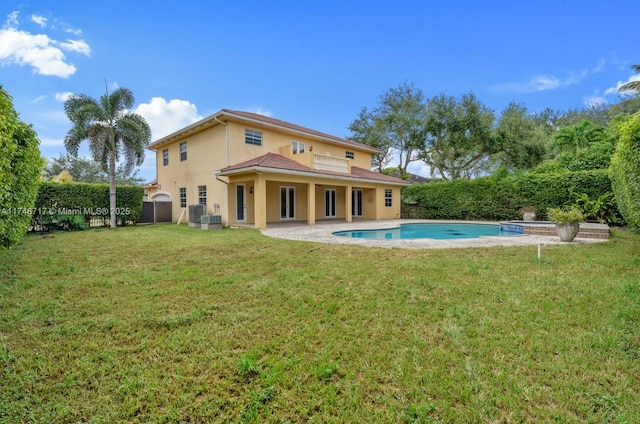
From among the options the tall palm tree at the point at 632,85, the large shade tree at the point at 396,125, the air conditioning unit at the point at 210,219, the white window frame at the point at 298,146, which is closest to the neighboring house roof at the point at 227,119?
the white window frame at the point at 298,146

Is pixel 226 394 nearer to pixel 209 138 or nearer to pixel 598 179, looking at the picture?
pixel 209 138

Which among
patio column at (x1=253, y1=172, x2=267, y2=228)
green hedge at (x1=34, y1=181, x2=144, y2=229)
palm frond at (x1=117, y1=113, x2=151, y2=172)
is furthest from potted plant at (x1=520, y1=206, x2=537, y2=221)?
green hedge at (x1=34, y1=181, x2=144, y2=229)

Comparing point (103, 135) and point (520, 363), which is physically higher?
point (103, 135)

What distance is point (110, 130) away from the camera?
16.9 m

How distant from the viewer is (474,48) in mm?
18766

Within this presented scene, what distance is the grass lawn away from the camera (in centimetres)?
256

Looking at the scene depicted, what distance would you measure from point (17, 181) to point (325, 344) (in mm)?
6846

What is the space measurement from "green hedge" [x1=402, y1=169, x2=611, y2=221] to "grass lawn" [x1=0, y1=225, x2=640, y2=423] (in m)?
13.3

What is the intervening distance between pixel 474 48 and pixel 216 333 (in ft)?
72.2

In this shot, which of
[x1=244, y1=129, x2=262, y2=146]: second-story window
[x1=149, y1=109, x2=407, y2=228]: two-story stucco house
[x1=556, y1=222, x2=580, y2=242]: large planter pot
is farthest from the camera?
[x1=244, y1=129, x2=262, y2=146]: second-story window

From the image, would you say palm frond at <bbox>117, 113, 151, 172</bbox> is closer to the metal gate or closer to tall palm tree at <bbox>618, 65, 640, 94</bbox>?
the metal gate

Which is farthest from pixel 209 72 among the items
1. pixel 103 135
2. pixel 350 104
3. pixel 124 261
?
pixel 350 104

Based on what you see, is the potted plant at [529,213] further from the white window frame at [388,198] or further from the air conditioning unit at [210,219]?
the air conditioning unit at [210,219]

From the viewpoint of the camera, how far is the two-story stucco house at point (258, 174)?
16.6m
